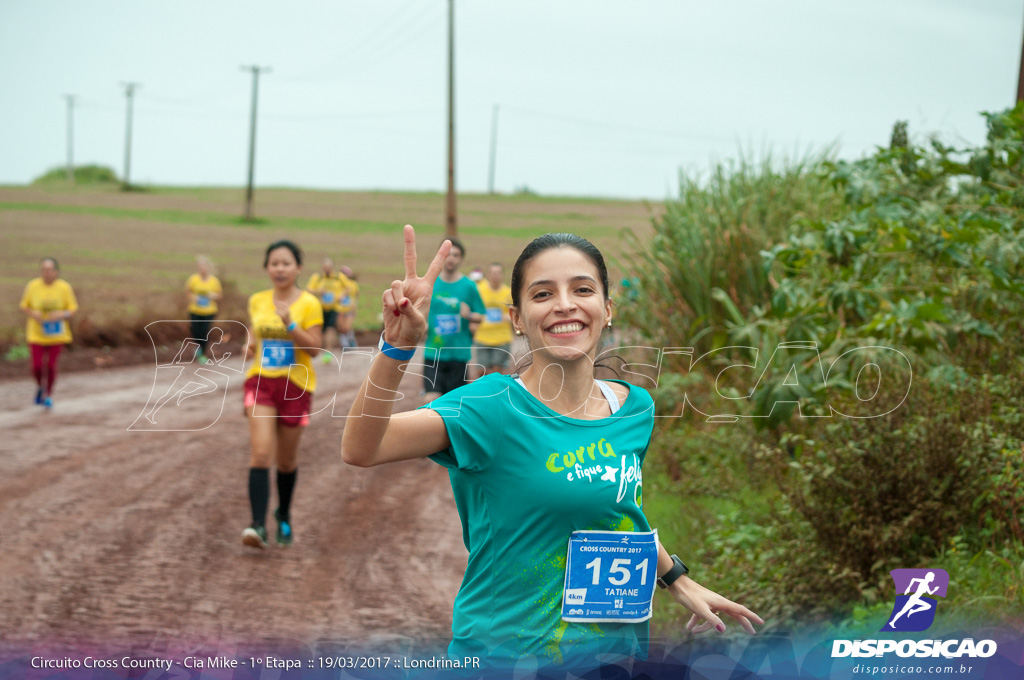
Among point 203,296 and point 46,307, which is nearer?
point 46,307

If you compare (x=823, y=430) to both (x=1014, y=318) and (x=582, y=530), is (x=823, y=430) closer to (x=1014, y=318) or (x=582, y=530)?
(x=1014, y=318)

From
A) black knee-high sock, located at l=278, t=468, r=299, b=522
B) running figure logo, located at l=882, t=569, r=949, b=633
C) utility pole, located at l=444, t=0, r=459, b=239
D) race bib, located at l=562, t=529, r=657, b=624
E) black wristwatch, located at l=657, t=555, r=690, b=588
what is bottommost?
black knee-high sock, located at l=278, t=468, r=299, b=522

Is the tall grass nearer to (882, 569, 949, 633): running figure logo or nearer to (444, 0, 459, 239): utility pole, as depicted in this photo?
(882, 569, 949, 633): running figure logo

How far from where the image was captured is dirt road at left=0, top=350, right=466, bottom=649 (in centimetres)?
502

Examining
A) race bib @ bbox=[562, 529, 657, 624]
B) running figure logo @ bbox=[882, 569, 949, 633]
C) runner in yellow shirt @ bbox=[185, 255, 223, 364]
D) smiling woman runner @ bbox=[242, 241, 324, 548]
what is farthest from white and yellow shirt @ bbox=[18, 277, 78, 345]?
race bib @ bbox=[562, 529, 657, 624]

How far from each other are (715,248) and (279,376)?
5681 mm

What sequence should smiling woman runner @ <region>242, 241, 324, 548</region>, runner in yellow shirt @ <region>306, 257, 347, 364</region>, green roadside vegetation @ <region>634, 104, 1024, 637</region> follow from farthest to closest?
1. runner in yellow shirt @ <region>306, 257, 347, 364</region>
2. smiling woman runner @ <region>242, 241, 324, 548</region>
3. green roadside vegetation @ <region>634, 104, 1024, 637</region>

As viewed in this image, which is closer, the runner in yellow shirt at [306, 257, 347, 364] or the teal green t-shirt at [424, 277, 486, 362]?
the teal green t-shirt at [424, 277, 486, 362]

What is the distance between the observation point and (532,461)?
2311 millimetres

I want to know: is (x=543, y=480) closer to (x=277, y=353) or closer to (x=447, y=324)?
(x=277, y=353)

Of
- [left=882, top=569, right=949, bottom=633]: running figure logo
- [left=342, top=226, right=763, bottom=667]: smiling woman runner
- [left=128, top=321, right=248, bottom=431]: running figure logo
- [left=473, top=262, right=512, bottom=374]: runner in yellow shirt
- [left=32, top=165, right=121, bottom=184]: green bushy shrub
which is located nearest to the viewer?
[left=342, top=226, right=763, bottom=667]: smiling woman runner

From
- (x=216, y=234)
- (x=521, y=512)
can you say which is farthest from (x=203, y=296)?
(x=216, y=234)

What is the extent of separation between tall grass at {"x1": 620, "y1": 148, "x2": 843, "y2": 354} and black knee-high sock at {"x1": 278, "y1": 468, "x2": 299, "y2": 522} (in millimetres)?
4638

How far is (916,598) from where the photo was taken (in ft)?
12.8
